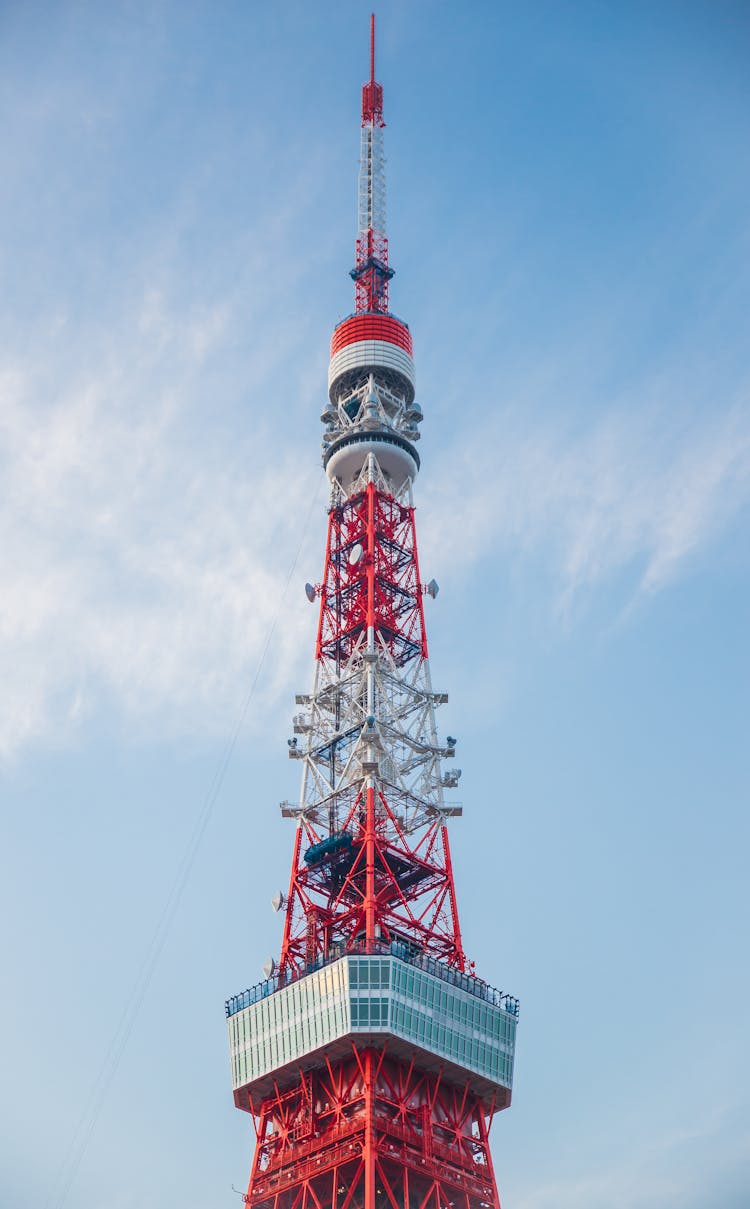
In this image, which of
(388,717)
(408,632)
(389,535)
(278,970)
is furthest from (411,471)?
(278,970)

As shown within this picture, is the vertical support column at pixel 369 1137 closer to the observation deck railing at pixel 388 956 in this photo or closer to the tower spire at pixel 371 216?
the observation deck railing at pixel 388 956

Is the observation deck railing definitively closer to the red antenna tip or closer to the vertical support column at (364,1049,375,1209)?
the vertical support column at (364,1049,375,1209)

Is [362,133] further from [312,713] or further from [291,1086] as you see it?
[291,1086]

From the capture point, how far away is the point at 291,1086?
124 metres

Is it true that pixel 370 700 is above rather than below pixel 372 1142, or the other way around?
above

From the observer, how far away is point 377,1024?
11688cm

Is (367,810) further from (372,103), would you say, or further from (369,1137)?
(372,103)

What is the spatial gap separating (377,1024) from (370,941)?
773cm

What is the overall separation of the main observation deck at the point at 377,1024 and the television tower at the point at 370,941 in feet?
0.49

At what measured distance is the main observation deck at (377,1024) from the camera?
11794 centimetres

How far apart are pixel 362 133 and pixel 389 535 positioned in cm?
4922

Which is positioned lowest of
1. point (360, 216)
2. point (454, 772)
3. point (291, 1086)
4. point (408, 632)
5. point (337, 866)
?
point (291, 1086)

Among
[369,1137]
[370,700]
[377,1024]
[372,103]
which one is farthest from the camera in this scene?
[372,103]

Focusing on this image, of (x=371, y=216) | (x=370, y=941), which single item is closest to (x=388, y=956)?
(x=370, y=941)
